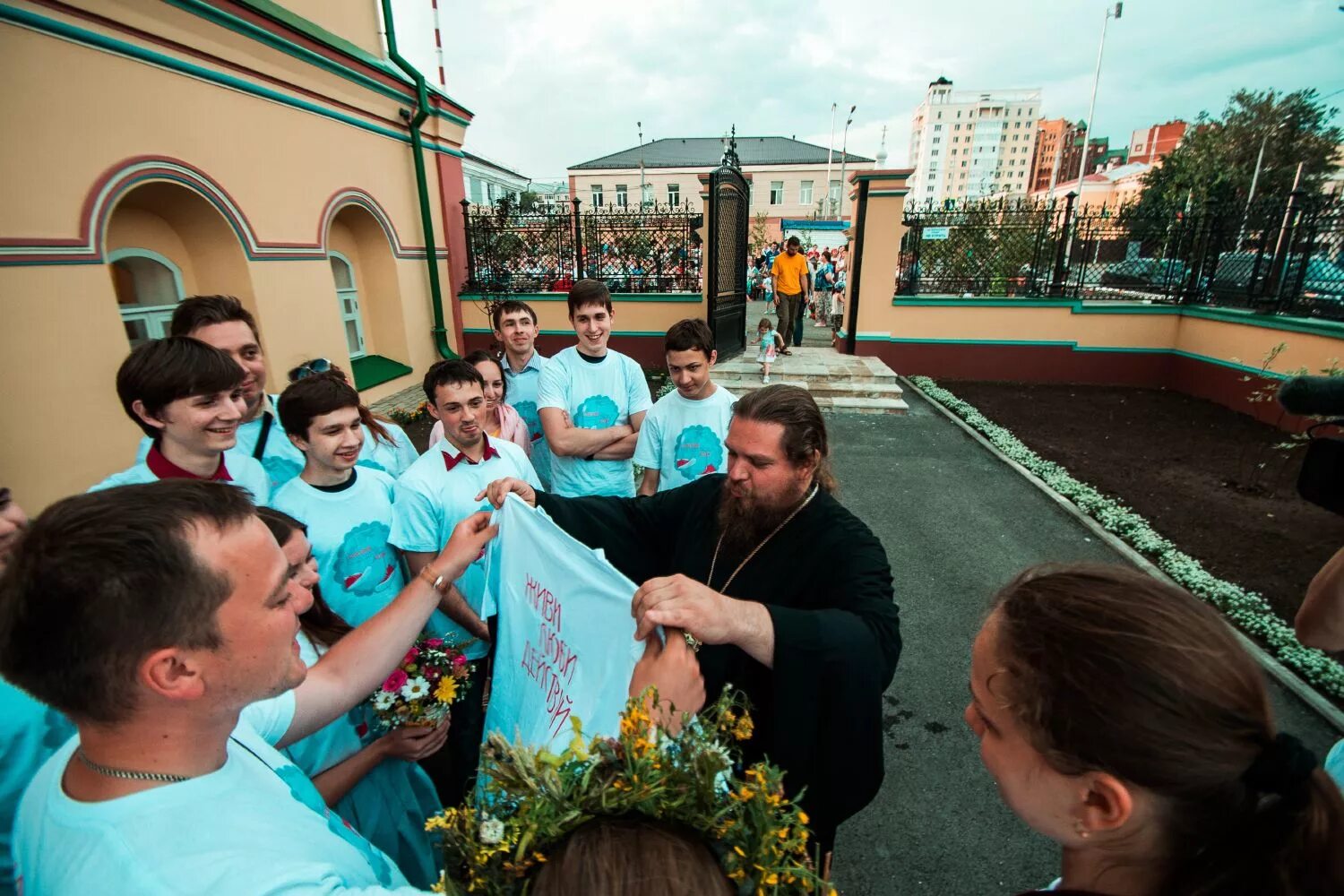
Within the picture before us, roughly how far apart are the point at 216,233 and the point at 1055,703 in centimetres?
838

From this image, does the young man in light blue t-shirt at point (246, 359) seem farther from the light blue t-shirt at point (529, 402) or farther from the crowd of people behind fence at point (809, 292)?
the crowd of people behind fence at point (809, 292)

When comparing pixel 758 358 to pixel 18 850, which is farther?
pixel 758 358

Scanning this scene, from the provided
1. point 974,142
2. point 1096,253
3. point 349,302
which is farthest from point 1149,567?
point 974,142

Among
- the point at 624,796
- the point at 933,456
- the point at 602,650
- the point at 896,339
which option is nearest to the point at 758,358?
the point at 896,339

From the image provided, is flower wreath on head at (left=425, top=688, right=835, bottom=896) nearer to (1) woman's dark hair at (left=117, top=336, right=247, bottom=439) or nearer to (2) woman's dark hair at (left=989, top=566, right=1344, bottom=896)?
(2) woman's dark hair at (left=989, top=566, right=1344, bottom=896)

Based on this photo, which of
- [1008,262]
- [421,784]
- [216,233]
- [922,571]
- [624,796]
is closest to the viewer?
[624,796]

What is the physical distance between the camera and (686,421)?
342 centimetres

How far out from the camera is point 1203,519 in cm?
561

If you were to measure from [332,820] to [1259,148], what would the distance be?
156ft

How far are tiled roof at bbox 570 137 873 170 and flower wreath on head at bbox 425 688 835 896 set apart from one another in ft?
170

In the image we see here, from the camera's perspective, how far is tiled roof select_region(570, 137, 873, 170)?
50.3 metres

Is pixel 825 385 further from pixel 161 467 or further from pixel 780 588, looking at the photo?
pixel 161 467

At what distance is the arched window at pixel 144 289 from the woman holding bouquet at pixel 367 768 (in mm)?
5931

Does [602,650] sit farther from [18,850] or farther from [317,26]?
[317,26]
